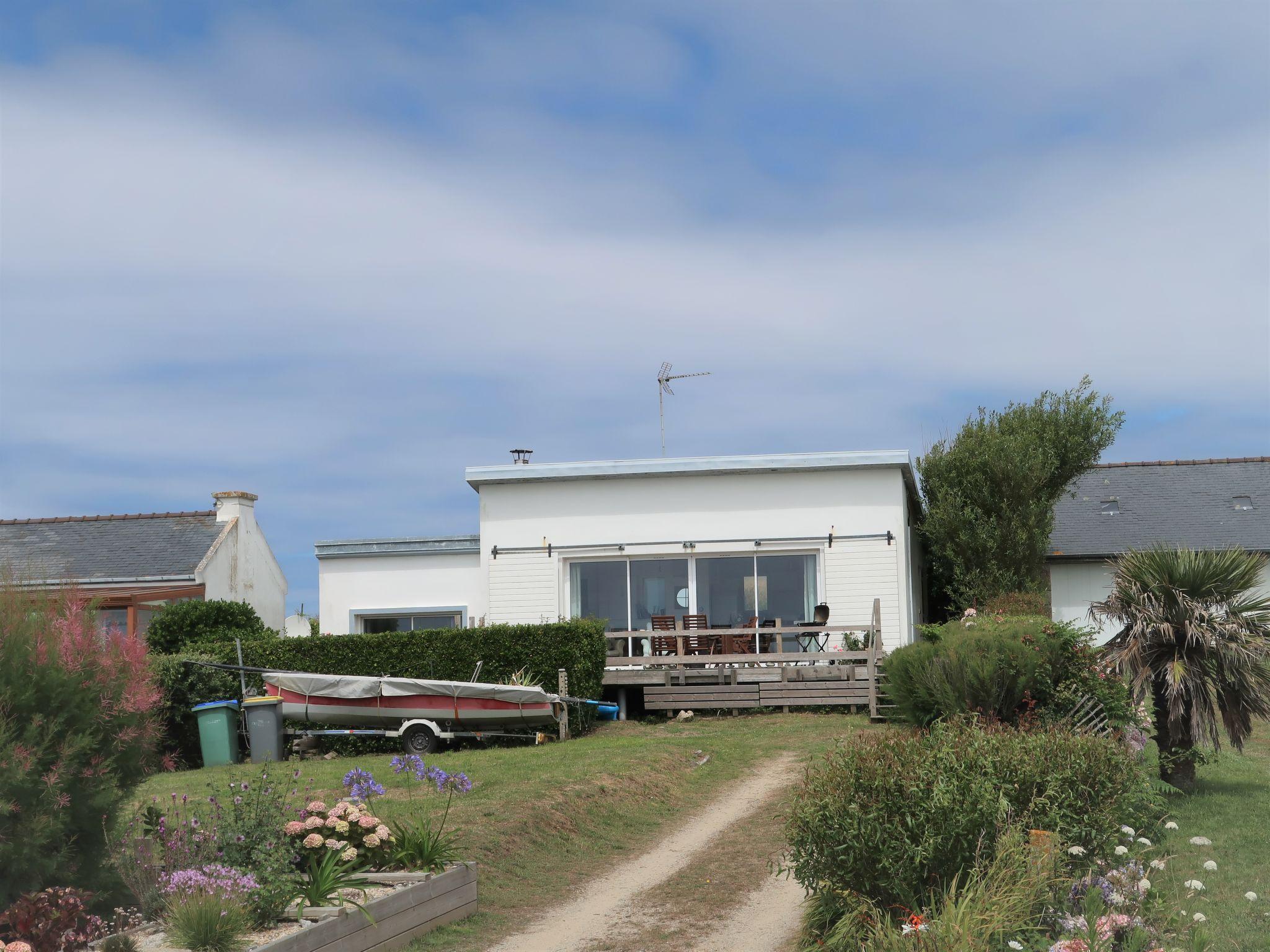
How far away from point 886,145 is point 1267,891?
7.61 meters

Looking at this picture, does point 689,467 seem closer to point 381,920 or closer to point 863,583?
point 863,583

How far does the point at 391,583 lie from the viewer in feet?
72.6

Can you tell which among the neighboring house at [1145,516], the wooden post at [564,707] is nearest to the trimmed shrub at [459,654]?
the wooden post at [564,707]

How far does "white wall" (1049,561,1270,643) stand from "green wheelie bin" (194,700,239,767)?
17.6m

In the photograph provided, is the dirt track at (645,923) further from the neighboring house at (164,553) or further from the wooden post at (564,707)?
the neighboring house at (164,553)

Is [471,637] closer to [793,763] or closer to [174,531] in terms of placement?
[793,763]

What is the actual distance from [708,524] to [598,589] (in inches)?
90.8

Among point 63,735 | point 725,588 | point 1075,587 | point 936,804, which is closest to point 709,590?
point 725,588

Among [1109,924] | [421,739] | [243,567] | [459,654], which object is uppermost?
[243,567]

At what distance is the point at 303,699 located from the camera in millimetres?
15594

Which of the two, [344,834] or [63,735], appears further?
[344,834]

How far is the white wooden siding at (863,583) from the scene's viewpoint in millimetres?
20312

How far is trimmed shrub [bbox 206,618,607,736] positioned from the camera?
17047 mm

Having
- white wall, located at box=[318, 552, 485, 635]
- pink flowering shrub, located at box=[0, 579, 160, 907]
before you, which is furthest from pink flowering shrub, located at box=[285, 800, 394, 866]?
white wall, located at box=[318, 552, 485, 635]
